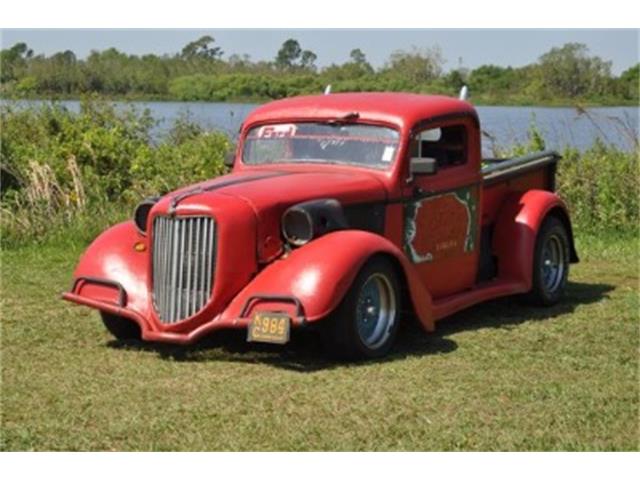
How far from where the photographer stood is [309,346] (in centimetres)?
853

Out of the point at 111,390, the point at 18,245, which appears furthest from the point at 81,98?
the point at 111,390

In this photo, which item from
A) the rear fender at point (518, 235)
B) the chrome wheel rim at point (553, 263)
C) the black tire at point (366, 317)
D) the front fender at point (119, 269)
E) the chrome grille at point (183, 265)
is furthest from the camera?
the chrome wheel rim at point (553, 263)

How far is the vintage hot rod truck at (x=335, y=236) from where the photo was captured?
8.03 m

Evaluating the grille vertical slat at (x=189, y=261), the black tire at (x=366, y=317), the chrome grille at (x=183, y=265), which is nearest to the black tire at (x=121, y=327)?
the chrome grille at (x=183, y=265)

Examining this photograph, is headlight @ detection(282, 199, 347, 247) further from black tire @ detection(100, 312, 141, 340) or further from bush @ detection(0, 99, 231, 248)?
bush @ detection(0, 99, 231, 248)

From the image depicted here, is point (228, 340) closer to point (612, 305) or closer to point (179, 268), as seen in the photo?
point (179, 268)

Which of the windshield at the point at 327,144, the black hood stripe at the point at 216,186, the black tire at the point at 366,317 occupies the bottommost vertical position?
the black tire at the point at 366,317

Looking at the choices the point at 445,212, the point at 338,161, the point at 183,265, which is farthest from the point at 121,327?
the point at 445,212

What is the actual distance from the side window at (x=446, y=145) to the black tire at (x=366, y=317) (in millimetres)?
1473

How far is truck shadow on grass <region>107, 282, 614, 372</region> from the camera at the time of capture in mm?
8141

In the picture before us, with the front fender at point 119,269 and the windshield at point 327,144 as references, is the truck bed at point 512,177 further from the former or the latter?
the front fender at point 119,269

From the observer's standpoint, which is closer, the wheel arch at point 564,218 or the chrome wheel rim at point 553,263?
the chrome wheel rim at point 553,263

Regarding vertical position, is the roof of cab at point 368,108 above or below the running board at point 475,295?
above

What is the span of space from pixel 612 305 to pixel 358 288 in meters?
3.11
